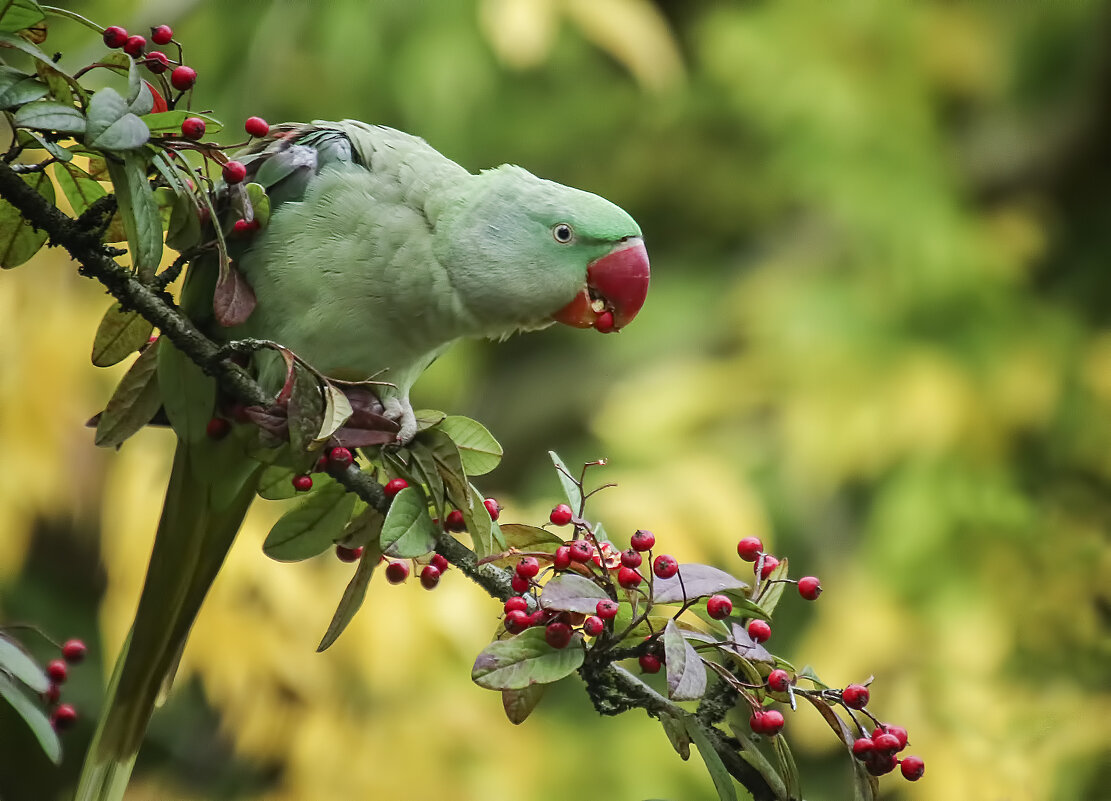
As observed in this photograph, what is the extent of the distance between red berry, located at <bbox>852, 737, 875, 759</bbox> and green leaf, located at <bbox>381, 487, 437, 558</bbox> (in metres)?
0.32

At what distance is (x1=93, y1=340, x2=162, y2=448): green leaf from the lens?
2.93ft

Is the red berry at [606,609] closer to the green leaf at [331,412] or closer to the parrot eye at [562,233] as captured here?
the green leaf at [331,412]

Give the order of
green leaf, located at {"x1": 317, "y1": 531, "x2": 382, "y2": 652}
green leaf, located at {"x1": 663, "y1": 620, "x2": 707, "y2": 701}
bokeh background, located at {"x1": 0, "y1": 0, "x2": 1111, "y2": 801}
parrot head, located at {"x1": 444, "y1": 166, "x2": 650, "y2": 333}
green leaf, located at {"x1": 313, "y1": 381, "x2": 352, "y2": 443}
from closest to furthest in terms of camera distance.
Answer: green leaf, located at {"x1": 663, "y1": 620, "x2": 707, "y2": 701} → green leaf, located at {"x1": 313, "y1": 381, "x2": 352, "y2": 443} → green leaf, located at {"x1": 317, "y1": 531, "x2": 382, "y2": 652} → parrot head, located at {"x1": 444, "y1": 166, "x2": 650, "y2": 333} → bokeh background, located at {"x1": 0, "y1": 0, "x2": 1111, "y2": 801}

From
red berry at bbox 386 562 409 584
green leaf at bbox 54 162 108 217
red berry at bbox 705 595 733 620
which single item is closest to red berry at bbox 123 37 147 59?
green leaf at bbox 54 162 108 217

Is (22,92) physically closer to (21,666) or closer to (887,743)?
(21,666)

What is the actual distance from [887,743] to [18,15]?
0.74m

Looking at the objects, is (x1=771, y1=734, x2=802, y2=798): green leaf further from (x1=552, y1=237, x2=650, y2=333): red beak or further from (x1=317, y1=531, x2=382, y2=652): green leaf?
(x1=552, y1=237, x2=650, y2=333): red beak

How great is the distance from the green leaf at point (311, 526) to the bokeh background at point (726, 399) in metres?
0.93

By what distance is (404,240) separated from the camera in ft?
3.55

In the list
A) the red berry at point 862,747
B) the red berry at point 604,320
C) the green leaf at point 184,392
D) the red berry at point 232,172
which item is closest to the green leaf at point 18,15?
the red berry at point 232,172

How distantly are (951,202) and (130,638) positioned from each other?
250 centimetres

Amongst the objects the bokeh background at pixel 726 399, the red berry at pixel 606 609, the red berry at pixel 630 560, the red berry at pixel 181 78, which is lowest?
the bokeh background at pixel 726 399

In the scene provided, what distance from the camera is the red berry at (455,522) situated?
32.6 inches

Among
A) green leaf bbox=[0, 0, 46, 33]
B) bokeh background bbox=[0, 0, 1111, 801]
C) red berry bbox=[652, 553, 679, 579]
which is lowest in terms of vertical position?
bokeh background bbox=[0, 0, 1111, 801]
